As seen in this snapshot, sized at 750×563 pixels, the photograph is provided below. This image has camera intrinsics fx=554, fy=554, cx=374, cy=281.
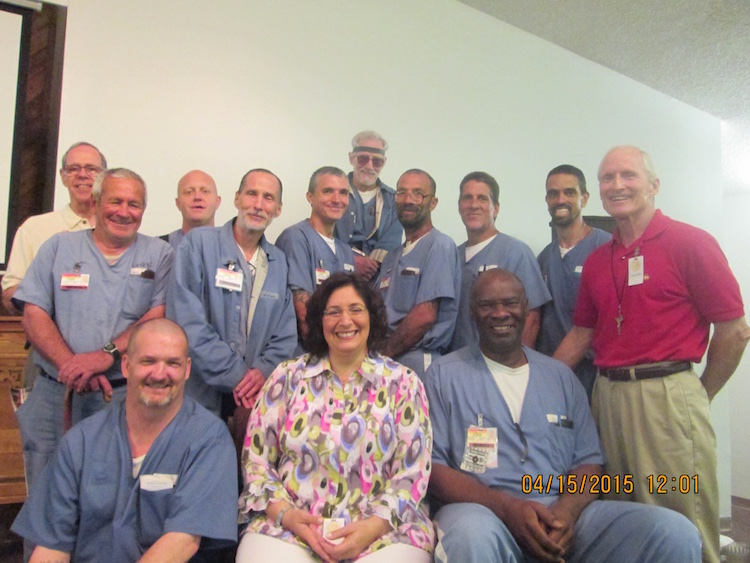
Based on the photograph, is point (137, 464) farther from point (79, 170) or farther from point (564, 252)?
point (564, 252)

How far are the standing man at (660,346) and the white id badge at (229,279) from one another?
1.55 meters

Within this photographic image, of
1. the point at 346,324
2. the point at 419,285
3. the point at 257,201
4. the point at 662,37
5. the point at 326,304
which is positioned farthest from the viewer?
the point at 662,37

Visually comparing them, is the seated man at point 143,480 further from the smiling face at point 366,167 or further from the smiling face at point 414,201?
the smiling face at point 366,167

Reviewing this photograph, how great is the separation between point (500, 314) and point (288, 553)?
3.70 ft

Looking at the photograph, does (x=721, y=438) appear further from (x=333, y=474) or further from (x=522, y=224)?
(x=333, y=474)

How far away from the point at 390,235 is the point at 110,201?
166cm

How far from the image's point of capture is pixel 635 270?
7.43 feet

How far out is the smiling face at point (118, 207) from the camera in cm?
216

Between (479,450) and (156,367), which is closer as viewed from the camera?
(156,367)

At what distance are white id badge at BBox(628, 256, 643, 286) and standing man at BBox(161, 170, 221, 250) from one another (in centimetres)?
202

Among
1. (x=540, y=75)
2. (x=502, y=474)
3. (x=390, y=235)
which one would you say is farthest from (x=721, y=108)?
(x=502, y=474)

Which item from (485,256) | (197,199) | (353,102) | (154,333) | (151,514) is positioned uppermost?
(353,102)

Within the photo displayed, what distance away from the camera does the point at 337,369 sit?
6.74ft

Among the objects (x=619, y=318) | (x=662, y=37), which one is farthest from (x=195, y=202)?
(x=662, y=37)
